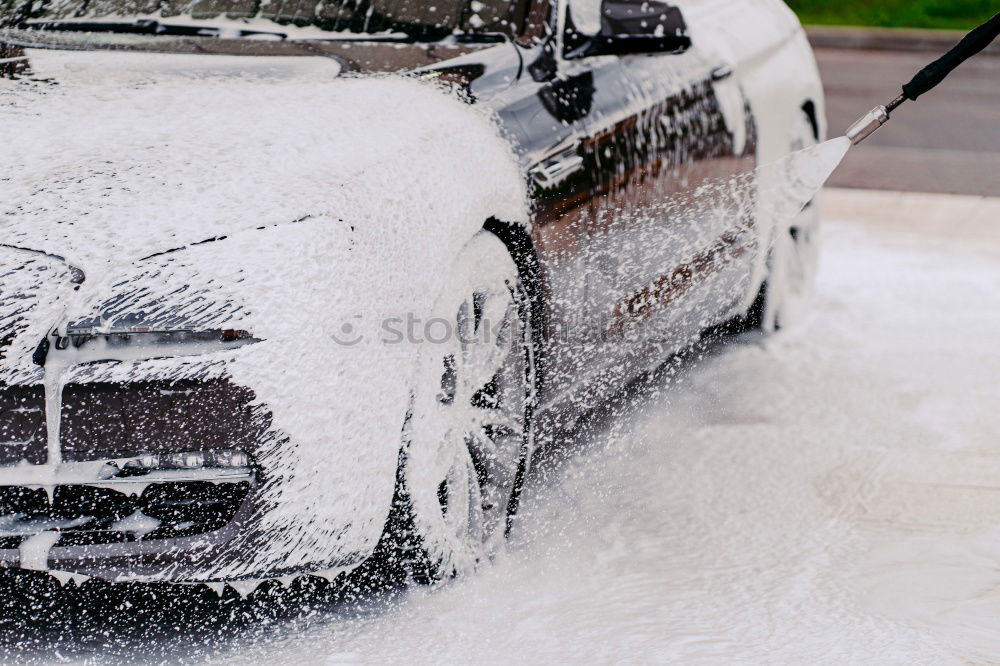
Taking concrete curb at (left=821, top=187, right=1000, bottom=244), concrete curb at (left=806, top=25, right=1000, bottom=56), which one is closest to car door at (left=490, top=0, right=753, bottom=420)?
concrete curb at (left=821, top=187, right=1000, bottom=244)

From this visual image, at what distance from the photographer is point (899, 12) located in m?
20.1

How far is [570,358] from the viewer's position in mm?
3795

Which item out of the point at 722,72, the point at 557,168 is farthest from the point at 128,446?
the point at 722,72

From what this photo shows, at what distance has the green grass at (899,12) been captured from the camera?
19422mm

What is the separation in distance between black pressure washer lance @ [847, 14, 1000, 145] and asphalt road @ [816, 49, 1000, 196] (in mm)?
5318

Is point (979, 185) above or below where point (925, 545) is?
below

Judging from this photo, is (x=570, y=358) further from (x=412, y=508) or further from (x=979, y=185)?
(x=979, y=185)

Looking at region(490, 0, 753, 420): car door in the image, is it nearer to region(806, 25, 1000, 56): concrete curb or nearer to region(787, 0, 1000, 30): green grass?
region(806, 25, 1000, 56): concrete curb

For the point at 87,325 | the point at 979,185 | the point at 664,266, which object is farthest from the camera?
the point at 979,185

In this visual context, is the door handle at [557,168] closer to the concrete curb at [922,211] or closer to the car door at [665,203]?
the car door at [665,203]

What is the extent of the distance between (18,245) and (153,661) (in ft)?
2.98

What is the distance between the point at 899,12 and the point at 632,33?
17.1 meters

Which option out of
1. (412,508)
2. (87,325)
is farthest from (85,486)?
(412,508)

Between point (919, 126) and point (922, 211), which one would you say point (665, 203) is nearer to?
point (922, 211)
